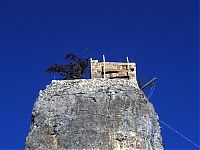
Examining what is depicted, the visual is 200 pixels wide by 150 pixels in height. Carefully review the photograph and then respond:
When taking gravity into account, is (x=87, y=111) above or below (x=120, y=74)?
below

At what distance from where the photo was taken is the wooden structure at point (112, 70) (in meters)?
37.9

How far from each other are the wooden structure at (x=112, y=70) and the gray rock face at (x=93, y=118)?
955 millimetres

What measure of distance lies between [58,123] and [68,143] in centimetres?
127

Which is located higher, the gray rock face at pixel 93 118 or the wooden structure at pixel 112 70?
the wooden structure at pixel 112 70

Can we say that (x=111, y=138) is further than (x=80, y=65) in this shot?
No

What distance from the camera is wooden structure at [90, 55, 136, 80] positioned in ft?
124

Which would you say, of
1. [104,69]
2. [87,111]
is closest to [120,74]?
[104,69]

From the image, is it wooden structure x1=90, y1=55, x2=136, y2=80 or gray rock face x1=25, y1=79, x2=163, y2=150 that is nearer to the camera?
gray rock face x1=25, y1=79, x2=163, y2=150

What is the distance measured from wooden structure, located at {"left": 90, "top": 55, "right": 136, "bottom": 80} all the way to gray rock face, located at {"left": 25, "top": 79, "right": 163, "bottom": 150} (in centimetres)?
96

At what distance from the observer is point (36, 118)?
36625mm

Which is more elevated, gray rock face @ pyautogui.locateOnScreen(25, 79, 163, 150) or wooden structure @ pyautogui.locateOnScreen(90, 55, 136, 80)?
wooden structure @ pyautogui.locateOnScreen(90, 55, 136, 80)

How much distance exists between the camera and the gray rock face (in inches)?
1385

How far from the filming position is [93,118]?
3562cm

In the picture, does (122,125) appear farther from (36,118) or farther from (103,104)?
(36,118)
